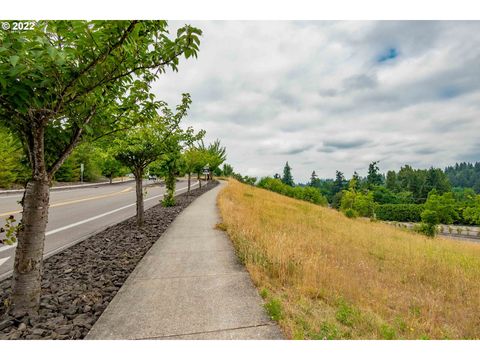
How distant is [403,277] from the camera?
243 inches

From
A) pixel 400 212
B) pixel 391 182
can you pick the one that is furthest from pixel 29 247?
pixel 391 182

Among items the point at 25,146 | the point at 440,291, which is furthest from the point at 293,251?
the point at 25,146

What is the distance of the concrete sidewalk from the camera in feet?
8.69

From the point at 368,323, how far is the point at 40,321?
12.3 ft

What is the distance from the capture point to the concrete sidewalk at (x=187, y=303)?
2648 millimetres

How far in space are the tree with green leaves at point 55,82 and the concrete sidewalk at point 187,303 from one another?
1075mm

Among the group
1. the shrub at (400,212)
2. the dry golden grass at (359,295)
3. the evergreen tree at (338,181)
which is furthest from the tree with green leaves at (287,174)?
the dry golden grass at (359,295)

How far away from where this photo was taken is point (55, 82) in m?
2.29

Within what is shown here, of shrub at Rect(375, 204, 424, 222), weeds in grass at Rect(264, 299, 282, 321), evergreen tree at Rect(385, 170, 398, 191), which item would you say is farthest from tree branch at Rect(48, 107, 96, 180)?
evergreen tree at Rect(385, 170, 398, 191)

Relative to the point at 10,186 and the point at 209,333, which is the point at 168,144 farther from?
the point at 10,186

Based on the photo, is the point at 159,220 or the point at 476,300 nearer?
the point at 476,300

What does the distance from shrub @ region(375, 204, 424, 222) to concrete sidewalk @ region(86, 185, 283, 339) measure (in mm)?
71379

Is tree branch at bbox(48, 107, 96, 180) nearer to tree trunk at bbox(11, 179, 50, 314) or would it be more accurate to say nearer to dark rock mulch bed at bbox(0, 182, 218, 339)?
tree trunk at bbox(11, 179, 50, 314)

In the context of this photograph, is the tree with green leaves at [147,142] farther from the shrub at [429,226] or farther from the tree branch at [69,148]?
the shrub at [429,226]
